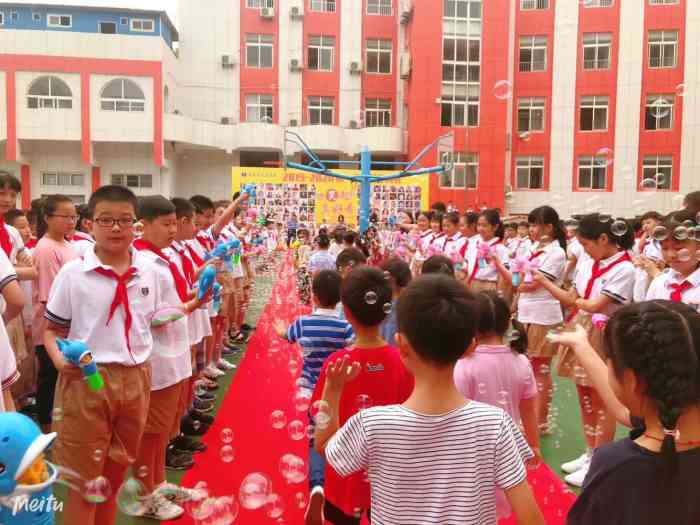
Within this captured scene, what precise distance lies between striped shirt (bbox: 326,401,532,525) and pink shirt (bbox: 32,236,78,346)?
346 centimetres

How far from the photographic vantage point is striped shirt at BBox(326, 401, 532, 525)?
1.44m

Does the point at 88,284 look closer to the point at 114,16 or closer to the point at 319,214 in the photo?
the point at 319,214

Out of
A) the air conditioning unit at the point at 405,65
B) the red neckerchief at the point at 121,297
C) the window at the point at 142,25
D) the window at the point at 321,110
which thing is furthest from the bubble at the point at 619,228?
the window at the point at 142,25

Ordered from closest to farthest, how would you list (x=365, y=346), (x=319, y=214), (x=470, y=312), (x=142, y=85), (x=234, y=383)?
(x=470, y=312) → (x=365, y=346) → (x=234, y=383) → (x=319, y=214) → (x=142, y=85)

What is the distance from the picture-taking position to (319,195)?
16.7 m

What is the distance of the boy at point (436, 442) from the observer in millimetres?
1441

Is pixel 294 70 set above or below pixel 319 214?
above

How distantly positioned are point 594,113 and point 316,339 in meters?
21.9

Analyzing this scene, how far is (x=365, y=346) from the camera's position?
231 cm

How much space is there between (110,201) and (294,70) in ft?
74.2

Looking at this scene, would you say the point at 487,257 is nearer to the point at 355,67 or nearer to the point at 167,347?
the point at 167,347

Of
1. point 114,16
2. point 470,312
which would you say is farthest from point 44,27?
point 470,312

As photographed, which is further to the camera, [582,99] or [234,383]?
[582,99]

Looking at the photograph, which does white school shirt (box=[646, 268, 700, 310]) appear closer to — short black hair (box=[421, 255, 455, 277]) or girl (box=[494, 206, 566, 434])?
girl (box=[494, 206, 566, 434])
